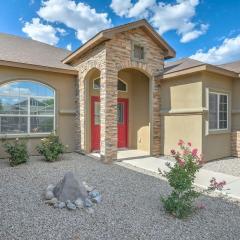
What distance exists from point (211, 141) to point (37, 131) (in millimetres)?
6864

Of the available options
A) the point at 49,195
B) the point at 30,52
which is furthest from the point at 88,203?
the point at 30,52

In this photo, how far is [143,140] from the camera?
9.68 meters

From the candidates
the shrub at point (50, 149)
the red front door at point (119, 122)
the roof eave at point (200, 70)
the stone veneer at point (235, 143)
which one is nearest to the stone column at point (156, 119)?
the roof eave at point (200, 70)

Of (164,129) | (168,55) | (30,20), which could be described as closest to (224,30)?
(168,55)

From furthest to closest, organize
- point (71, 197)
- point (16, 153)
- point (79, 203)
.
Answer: point (16, 153)
point (71, 197)
point (79, 203)

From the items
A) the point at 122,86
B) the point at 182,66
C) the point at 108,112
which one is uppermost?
the point at 182,66

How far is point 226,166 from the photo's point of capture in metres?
7.09

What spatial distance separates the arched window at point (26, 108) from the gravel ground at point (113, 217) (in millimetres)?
2936

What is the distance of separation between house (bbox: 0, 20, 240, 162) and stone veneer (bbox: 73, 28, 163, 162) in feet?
0.12

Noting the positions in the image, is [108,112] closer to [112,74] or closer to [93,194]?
[112,74]

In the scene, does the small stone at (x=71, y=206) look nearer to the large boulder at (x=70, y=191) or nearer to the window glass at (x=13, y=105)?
the large boulder at (x=70, y=191)

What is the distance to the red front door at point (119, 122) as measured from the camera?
30.2 ft

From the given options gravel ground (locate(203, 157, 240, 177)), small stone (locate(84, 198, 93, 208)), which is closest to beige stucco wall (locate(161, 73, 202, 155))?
gravel ground (locate(203, 157, 240, 177))

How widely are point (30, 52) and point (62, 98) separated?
8.96 ft
